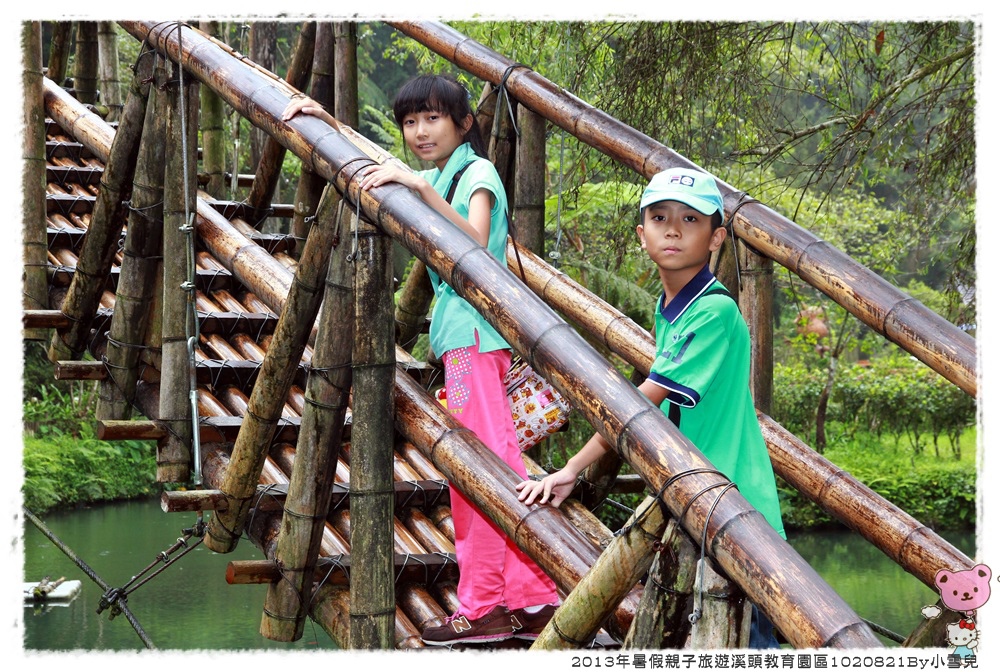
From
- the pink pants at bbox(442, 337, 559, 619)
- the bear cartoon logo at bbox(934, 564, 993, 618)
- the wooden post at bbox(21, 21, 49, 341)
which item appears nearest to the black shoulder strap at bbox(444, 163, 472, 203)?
the pink pants at bbox(442, 337, 559, 619)

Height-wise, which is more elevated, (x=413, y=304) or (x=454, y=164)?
(x=454, y=164)

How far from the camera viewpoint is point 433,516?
3.18 meters

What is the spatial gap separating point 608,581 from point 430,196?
100 cm

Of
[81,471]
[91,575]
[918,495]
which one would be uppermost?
[91,575]

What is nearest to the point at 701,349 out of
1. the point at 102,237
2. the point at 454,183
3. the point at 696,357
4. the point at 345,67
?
the point at 696,357

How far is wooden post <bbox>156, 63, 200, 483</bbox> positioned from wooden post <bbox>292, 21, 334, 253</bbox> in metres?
1.18

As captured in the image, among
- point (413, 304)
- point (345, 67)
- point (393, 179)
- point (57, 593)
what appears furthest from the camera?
point (57, 593)

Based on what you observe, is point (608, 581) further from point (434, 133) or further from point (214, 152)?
point (214, 152)

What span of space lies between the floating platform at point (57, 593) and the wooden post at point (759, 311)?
7.92 metres

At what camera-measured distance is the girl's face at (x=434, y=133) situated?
2.80 metres

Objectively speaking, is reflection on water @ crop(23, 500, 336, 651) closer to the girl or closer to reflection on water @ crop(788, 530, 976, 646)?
reflection on water @ crop(788, 530, 976, 646)

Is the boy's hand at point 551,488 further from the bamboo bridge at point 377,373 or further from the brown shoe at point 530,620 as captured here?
the brown shoe at point 530,620

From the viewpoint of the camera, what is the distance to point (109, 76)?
575cm
